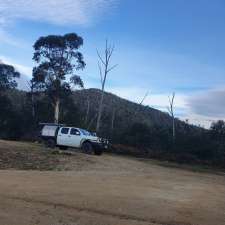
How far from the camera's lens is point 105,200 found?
52.0ft

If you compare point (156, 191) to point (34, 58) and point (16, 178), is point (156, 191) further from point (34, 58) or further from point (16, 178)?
point (34, 58)

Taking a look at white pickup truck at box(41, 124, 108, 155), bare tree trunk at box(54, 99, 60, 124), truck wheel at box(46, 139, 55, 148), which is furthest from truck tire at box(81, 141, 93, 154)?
bare tree trunk at box(54, 99, 60, 124)

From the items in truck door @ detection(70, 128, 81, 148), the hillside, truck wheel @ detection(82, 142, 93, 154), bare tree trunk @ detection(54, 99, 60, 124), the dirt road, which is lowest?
the dirt road

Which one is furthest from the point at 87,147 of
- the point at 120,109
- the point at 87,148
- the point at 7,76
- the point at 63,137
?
the point at 120,109

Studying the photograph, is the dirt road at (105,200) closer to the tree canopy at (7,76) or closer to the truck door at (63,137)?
the truck door at (63,137)

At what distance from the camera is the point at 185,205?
1605cm

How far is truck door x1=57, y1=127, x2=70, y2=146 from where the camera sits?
36.7 meters

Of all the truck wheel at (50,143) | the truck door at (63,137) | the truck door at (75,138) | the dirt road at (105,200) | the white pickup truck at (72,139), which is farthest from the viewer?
the truck wheel at (50,143)

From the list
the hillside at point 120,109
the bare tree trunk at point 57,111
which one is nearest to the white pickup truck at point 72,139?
the bare tree trunk at point 57,111

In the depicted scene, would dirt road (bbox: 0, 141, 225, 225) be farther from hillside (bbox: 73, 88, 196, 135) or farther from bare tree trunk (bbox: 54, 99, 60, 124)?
hillside (bbox: 73, 88, 196, 135)

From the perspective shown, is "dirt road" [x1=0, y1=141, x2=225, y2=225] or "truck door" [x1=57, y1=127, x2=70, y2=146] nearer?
"dirt road" [x1=0, y1=141, x2=225, y2=225]

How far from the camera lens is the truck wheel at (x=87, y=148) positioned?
116 feet

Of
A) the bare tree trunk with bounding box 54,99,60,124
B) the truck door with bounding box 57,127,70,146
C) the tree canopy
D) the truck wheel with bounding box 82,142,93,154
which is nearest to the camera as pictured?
the truck wheel with bounding box 82,142,93,154

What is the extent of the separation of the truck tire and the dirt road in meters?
12.5
